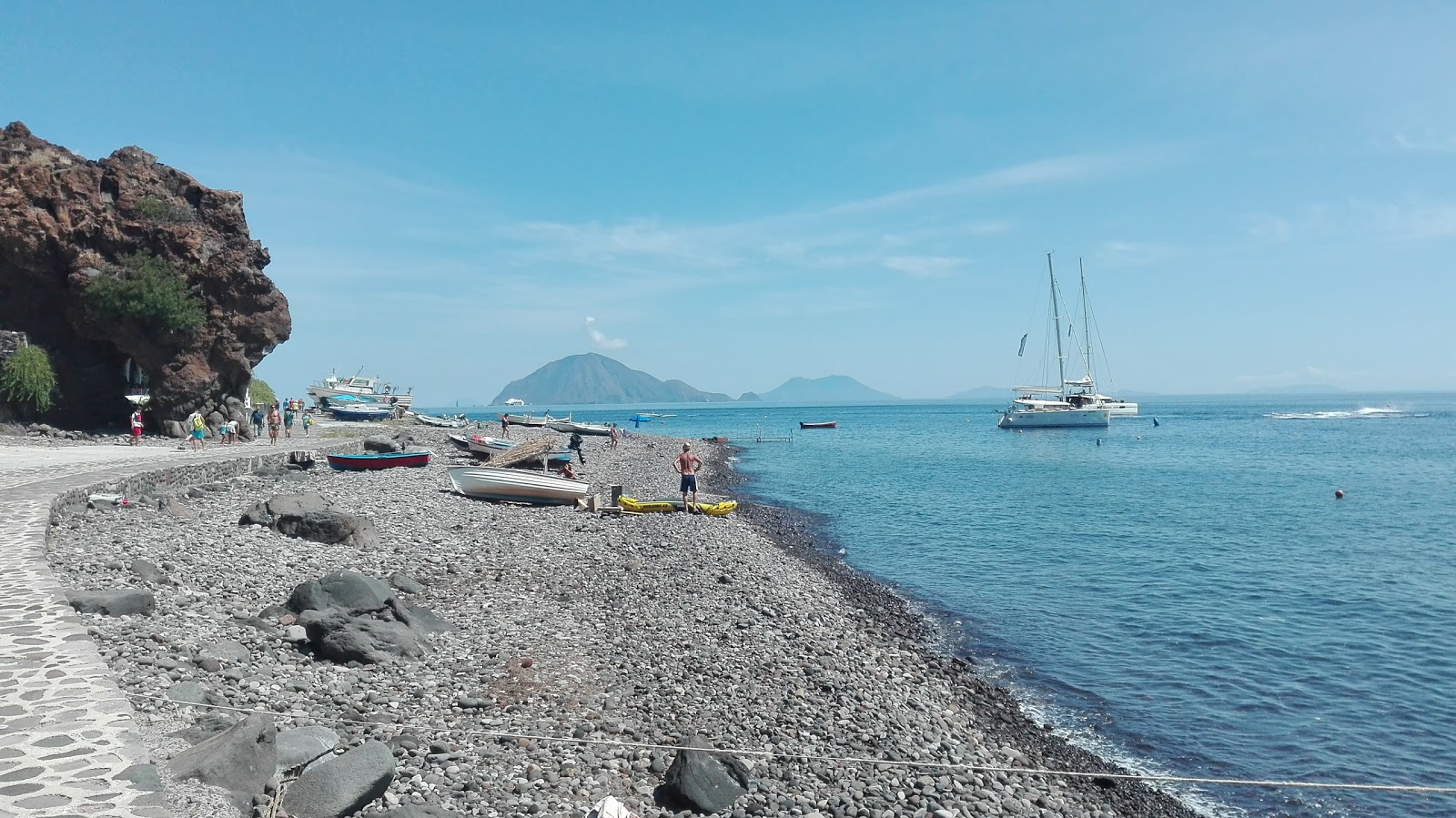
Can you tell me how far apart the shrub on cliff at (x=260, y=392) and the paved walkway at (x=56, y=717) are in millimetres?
40844

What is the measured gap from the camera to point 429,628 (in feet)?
39.4

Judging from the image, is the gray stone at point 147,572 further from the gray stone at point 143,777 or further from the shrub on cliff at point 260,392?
the shrub on cliff at point 260,392

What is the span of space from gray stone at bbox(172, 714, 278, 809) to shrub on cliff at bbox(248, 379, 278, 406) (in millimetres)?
47309

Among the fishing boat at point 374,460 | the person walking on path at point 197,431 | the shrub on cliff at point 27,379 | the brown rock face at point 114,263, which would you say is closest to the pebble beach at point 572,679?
the fishing boat at point 374,460

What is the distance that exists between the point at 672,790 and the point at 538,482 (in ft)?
62.2

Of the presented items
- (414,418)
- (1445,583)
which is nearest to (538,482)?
(1445,583)

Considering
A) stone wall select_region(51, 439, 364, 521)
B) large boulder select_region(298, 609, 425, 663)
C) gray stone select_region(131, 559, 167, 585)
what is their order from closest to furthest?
large boulder select_region(298, 609, 425, 663)
gray stone select_region(131, 559, 167, 585)
stone wall select_region(51, 439, 364, 521)

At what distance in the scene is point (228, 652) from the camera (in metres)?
9.21

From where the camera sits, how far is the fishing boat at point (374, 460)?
31188mm

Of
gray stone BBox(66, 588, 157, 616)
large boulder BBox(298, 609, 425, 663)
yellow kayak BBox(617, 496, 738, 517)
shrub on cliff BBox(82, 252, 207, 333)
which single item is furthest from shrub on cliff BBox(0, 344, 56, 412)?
large boulder BBox(298, 609, 425, 663)

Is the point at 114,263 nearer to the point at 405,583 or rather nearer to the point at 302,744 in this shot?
the point at 405,583

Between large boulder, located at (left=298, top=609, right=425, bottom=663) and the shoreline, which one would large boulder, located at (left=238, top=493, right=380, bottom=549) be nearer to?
large boulder, located at (left=298, top=609, right=425, bottom=663)

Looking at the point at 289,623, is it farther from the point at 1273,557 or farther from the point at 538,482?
the point at 1273,557

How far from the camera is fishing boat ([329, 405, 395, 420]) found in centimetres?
7444
